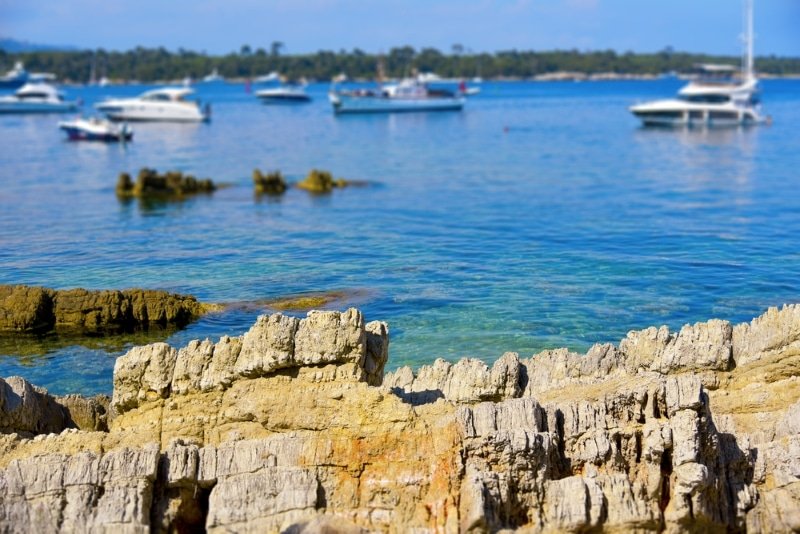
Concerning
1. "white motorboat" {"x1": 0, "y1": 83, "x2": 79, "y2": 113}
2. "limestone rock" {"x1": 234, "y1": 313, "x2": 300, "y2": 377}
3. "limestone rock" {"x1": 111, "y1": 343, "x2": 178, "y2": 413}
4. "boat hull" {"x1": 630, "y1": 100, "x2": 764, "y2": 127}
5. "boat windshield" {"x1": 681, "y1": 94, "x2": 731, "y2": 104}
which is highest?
"white motorboat" {"x1": 0, "y1": 83, "x2": 79, "y2": 113}

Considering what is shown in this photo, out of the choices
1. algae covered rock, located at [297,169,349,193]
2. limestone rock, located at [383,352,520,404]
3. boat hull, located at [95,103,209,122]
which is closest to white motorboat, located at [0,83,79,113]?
boat hull, located at [95,103,209,122]

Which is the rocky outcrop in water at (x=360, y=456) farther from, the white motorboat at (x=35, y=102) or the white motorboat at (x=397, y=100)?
the white motorboat at (x=35, y=102)

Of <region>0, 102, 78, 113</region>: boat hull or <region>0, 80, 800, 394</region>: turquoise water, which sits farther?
<region>0, 102, 78, 113</region>: boat hull

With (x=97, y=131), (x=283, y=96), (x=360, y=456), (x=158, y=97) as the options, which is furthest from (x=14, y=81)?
(x=360, y=456)

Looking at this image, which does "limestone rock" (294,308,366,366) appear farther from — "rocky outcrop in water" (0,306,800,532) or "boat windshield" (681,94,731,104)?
"boat windshield" (681,94,731,104)

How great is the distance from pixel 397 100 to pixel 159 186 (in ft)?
213

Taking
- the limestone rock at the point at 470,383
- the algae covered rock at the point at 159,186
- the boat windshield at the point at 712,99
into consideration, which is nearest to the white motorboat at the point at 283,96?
the boat windshield at the point at 712,99

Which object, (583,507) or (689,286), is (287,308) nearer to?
(689,286)

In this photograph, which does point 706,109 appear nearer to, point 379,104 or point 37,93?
point 379,104

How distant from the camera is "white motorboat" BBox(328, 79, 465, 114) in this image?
102812 millimetres

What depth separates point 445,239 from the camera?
98.2 feet

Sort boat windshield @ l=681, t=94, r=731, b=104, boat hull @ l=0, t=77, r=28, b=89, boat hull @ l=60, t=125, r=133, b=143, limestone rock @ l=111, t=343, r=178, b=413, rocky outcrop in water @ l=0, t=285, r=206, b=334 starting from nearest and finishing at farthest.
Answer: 1. limestone rock @ l=111, t=343, r=178, b=413
2. rocky outcrop in water @ l=0, t=285, r=206, b=334
3. boat hull @ l=60, t=125, r=133, b=143
4. boat windshield @ l=681, t=94, r=731, b=104
5. boat hull @ l=0, t=77, r=28, b=89

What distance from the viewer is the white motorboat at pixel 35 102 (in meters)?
107

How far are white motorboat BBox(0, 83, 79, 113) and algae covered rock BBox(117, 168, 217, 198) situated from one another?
2777 inches
